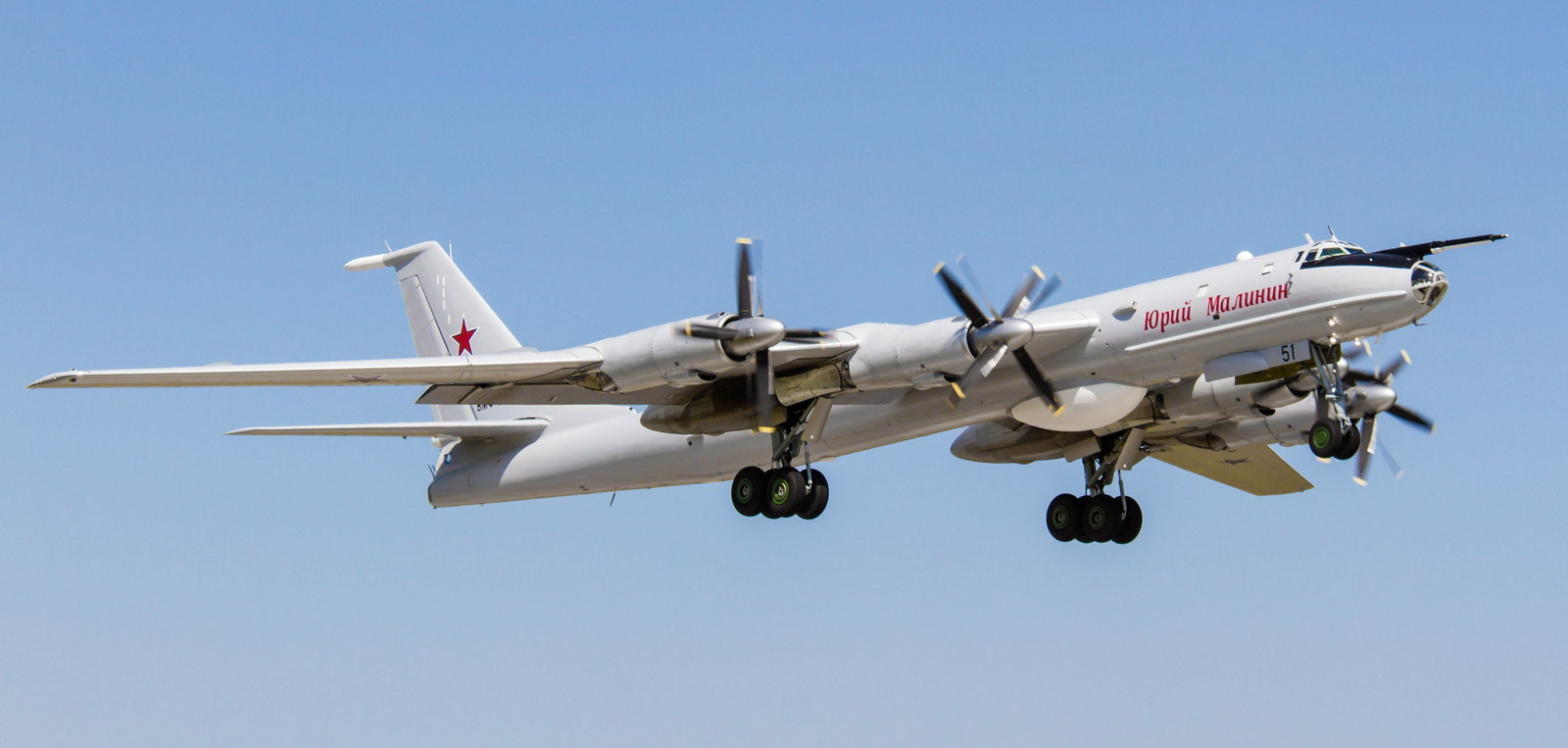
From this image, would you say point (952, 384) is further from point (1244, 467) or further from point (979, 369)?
point (1244, 467)

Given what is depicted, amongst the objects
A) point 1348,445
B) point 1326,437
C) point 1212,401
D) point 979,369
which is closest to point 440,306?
point 979,369

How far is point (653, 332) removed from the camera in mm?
23312

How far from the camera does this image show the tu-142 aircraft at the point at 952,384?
22.4 meters

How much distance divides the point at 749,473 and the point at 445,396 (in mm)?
4302

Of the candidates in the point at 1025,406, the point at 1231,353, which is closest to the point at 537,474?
the point at 1025,406

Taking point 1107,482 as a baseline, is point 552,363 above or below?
above

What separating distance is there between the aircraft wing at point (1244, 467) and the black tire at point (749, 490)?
7380 millimetres

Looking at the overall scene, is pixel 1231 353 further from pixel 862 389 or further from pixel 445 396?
pixel 445 396

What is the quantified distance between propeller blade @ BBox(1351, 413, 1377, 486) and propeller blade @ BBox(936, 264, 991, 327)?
6.36 meters

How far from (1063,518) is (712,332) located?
8.43m

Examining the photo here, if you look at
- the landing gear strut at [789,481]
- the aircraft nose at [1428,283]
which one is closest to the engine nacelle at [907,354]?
the landing gear strut at [789,481]

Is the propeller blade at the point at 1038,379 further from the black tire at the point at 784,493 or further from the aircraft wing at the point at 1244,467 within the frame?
the aircraft wing at the point at 1244,467

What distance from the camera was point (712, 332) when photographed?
22734 millimetres

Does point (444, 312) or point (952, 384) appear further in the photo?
point (444, 312)
